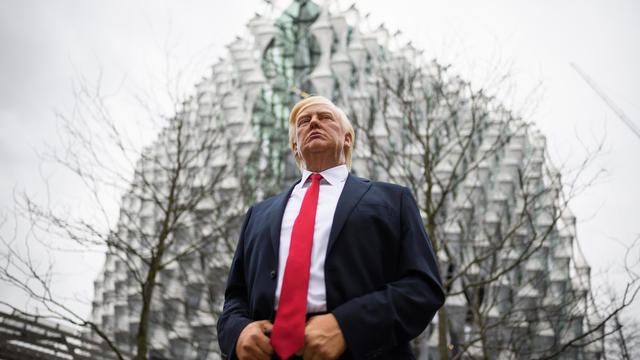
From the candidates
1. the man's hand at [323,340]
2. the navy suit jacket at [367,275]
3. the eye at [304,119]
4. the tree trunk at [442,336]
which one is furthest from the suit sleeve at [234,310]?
the tree trunk at [442,336]

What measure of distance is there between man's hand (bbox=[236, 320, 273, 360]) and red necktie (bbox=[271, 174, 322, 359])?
4 centimetres

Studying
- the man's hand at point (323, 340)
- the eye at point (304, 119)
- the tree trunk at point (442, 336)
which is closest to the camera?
the man's hand at point (323, 340)

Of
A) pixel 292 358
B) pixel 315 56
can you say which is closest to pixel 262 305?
pixel 292 358

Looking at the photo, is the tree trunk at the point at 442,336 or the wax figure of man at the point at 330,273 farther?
the tree trunk at the point at 442,336

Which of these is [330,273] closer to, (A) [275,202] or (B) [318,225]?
(B) [318,225]

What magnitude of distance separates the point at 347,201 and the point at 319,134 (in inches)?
16.6

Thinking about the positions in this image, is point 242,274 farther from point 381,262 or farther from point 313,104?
point 313,104

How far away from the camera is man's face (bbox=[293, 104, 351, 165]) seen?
2252mm

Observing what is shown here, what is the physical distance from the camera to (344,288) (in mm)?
1817

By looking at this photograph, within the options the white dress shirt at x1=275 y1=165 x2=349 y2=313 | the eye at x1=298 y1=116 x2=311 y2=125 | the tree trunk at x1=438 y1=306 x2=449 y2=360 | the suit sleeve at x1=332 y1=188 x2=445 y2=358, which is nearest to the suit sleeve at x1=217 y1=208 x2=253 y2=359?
the white dress shirt at x1=275 y1=165 x2=349 y2=313

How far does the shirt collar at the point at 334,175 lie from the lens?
221 cm

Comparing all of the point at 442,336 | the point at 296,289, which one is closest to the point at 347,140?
the point at 296,289

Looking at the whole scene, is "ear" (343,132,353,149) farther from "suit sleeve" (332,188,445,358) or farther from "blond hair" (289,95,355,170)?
"suit sleeve" (332,188,445,358)

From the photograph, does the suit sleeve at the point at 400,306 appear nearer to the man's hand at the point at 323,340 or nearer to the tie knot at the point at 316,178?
the man's hand at the point at 323,340
